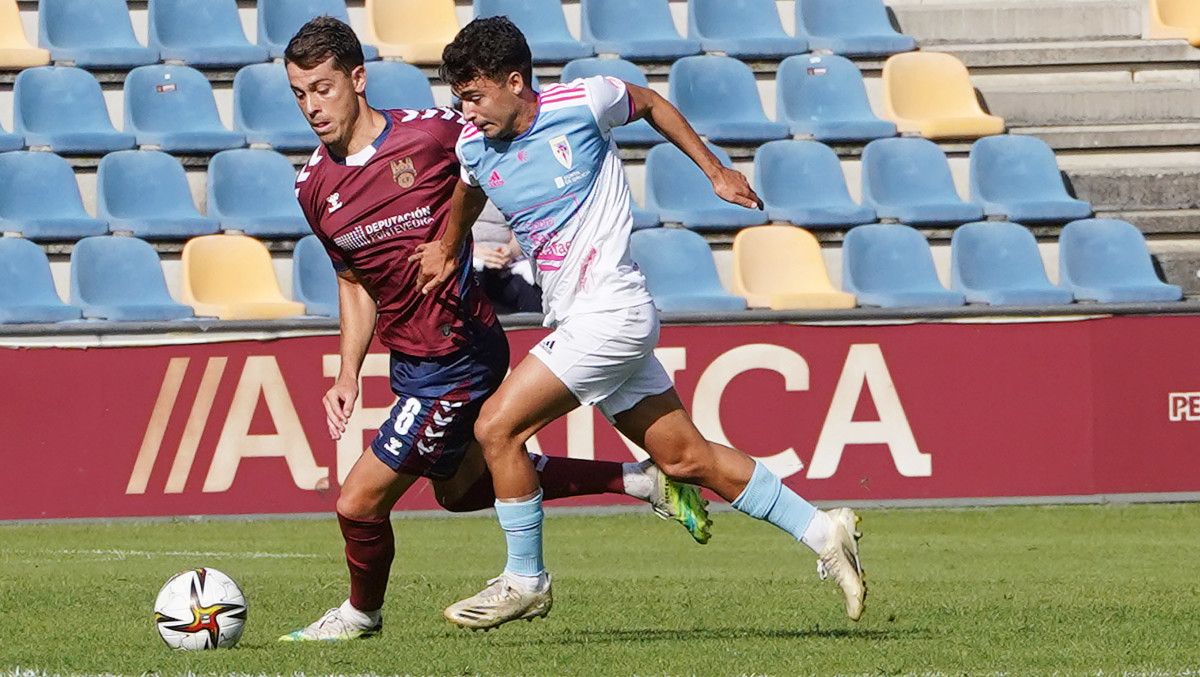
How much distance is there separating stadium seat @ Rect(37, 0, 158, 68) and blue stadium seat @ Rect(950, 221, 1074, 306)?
581 centimetres

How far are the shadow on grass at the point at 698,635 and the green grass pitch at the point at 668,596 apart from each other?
2cm

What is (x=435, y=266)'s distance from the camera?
619 centimetres

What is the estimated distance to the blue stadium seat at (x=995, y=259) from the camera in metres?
12.9

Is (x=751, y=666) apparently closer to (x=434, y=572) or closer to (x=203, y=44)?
(x=434, y=572)

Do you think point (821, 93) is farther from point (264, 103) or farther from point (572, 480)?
point (572, 480)

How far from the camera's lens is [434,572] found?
8.95 m

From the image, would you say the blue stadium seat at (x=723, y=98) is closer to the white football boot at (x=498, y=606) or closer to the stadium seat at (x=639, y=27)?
the stadium seat at (x=639, y=27)

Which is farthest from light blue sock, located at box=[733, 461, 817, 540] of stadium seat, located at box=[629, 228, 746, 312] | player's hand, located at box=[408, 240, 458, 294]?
stadium seat, located at box=[629, 228, 746, 312]

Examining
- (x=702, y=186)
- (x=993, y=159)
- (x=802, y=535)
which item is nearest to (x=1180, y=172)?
(x=993, y=159)

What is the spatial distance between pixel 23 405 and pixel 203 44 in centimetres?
425

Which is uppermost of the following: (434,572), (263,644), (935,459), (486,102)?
(486,102)

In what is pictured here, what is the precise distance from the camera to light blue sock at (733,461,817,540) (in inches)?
243

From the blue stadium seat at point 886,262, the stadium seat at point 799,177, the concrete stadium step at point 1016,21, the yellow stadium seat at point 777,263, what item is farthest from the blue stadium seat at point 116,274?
the concrete stadium step at point 1016,21

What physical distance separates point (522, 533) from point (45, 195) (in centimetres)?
769
